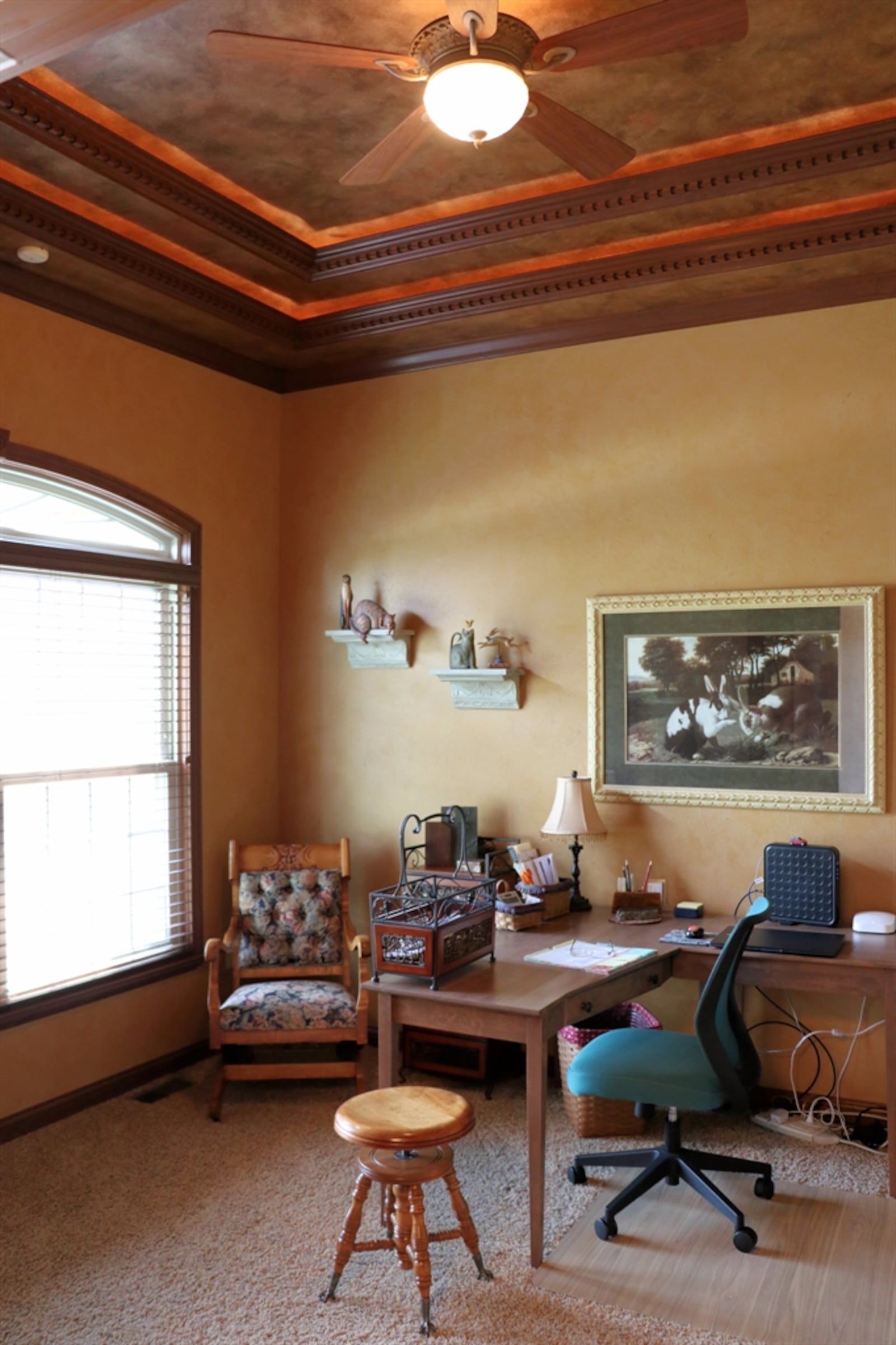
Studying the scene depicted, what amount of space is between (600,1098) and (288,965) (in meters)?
1.57

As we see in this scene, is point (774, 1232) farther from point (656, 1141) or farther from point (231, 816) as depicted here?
point (231, 816)

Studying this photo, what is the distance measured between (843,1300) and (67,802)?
3.23m

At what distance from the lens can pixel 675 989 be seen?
15.0ft

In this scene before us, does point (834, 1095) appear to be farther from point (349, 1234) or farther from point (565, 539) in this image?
point (565, 539)

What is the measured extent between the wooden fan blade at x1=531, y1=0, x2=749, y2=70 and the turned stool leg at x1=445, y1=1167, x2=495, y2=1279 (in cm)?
288

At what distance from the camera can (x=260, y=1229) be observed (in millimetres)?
3461

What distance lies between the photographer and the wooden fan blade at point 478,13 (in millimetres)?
2381

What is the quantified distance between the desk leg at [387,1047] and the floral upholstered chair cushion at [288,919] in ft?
4.64

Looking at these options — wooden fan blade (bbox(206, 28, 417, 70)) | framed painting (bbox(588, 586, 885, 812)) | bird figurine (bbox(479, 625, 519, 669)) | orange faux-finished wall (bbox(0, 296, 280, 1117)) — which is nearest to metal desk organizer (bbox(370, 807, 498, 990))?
framed painting (bbox(588, 586, 885, 812))

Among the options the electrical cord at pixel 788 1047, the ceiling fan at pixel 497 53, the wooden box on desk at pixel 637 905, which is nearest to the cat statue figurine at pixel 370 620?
the wooden box on desk at pixel 637 905

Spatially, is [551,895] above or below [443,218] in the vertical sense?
below

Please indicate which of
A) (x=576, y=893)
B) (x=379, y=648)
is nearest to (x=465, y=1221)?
(x=576, y=893)

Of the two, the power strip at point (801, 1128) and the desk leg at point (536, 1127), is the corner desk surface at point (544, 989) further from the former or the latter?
the power strip at point (801, 1128)

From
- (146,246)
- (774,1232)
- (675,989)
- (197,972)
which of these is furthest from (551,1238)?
(146,246)
